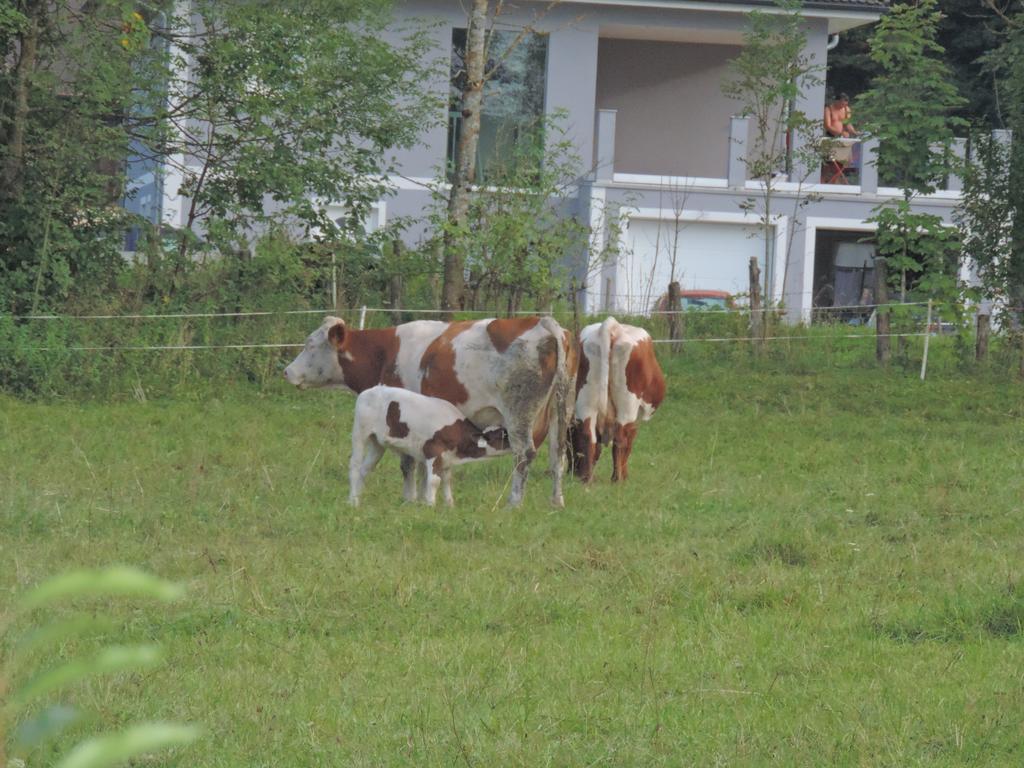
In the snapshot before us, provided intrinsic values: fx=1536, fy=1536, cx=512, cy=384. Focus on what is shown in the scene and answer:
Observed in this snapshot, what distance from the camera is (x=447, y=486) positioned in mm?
10039

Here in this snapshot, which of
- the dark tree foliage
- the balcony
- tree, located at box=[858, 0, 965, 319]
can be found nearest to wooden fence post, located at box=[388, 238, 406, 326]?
tree, located at box=[858, 0, 965, 319]

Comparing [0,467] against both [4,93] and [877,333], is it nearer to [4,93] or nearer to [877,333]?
[4,93]

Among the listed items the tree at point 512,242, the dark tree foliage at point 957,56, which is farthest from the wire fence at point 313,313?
the dark tree foliage at point 957,56

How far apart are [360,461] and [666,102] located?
20790 millimetres

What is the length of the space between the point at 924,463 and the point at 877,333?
694cm

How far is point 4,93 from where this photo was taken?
15.5 m

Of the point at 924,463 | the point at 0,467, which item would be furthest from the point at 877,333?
the point at 0,467

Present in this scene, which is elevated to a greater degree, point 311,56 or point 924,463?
point 311,56

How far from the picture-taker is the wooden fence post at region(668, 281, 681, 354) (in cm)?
1862

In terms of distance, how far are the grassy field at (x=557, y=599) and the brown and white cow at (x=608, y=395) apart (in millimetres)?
321

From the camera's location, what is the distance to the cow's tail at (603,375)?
11703 mm

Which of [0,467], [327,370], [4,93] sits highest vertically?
[4,93]

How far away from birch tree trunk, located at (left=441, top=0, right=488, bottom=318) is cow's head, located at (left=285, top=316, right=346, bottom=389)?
5806 millimetres

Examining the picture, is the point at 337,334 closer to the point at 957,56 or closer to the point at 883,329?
the point at 883,329
